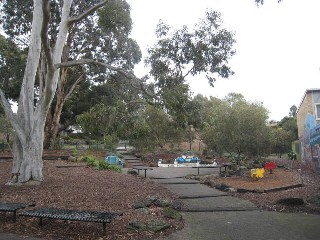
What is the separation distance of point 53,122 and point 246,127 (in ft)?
47.9

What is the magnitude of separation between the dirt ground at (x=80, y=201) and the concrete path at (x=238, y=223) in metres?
0.54

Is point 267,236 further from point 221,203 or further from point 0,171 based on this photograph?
point 0,171

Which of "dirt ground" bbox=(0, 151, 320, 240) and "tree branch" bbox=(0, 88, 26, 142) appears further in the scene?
"tree branch" bbox=(0, 88, 26, 142)

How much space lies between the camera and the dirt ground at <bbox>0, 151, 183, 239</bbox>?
566cm

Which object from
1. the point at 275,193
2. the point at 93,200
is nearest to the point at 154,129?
the point at 275,193

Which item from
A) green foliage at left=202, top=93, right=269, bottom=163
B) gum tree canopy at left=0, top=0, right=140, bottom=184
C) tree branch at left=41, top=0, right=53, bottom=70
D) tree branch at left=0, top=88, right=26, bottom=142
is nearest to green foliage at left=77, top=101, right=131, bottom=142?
gum tree canopy at left=0, top=0, right=140, bottom=184

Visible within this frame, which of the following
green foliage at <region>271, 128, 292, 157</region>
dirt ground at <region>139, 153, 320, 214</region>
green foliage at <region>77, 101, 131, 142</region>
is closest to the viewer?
dirt ground at <region>139, 153, 320, 214</region>

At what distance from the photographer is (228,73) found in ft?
59.2

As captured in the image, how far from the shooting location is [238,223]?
7.06m

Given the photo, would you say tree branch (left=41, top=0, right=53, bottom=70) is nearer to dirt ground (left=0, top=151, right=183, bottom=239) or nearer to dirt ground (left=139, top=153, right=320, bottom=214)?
dirt ground (left=0, top=151, right=183, bottom=239)

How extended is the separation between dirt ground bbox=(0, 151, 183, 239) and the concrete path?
540 millimetres

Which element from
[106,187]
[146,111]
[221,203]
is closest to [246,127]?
[221,203]

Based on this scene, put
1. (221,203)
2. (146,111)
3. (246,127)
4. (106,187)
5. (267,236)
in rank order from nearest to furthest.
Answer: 1. (267,236)
2. (221,203)
3. (106,187)
4. (246,127)
5. (146,111)

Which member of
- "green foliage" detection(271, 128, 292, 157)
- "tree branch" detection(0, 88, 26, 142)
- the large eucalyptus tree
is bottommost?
"tree branch" detection(0, 88, 26, 142)
